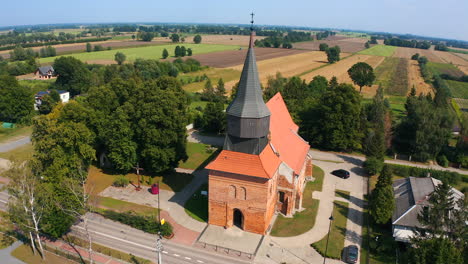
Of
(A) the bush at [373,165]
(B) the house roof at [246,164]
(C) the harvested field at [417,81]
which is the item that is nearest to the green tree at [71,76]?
(B) the house roof at [246,164]

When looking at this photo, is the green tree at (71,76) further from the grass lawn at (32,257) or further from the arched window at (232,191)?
the arched window at (232,191)

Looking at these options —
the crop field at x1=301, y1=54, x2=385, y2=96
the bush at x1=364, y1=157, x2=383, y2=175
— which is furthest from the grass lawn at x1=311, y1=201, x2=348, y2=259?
the crop field at x1=301, y1=54, x2=385, y2=96

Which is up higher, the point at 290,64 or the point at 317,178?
the point at 290,64

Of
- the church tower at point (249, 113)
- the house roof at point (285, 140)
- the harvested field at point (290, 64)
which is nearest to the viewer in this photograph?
the church tower at point (249, 113)

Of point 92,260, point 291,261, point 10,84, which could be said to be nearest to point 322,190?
point 291,261

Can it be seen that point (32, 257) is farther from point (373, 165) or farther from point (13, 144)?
point (373, 165)

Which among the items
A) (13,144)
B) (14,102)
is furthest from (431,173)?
(14,102)
